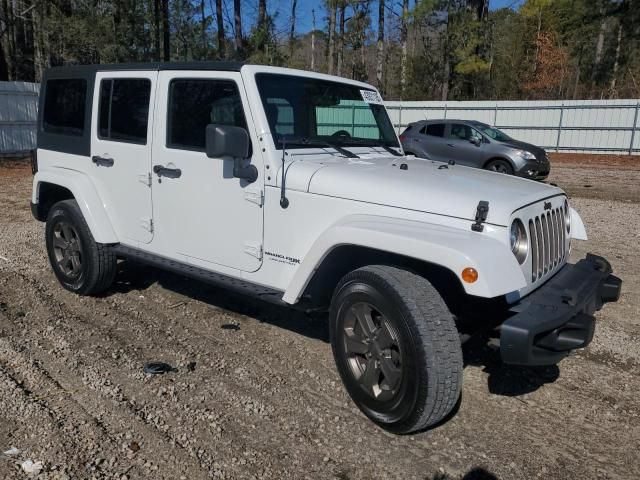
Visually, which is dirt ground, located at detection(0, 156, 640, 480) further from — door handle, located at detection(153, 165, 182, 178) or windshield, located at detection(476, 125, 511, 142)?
windshield, located at detection(476, 125, 511, 142)

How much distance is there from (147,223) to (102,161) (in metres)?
0.75

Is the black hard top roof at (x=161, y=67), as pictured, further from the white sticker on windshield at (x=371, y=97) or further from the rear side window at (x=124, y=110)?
the white sticker on windshield at (x=371, y=97)

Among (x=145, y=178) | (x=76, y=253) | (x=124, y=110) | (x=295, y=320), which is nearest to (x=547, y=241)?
(x=295, y=320)

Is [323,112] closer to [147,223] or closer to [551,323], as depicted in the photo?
[147,223]

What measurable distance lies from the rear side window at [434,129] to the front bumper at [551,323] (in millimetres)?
12463

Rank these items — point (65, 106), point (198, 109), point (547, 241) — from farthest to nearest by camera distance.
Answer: point (65, 106) → point (198, 109) → point (547, 241)

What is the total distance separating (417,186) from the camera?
3.33 meters

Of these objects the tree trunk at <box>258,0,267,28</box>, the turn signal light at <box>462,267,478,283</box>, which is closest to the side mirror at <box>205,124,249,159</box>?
the turn signal light at <box>462,267,478,283</box>

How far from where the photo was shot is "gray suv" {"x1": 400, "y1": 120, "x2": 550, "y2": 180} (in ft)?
48.2

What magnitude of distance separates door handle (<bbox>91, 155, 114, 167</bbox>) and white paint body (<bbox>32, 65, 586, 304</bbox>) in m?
0.04

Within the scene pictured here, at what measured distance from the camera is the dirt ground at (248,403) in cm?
297

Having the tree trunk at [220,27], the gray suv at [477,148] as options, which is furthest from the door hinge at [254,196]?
the tree trunk at [220,27]

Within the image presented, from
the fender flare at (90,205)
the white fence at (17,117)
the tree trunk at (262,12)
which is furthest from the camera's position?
the tree trunk at (262,12)

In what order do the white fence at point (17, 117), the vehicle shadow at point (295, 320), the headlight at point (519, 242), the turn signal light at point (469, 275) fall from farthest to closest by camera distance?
the white fence at point (17, 117)
the vehicle shadow at point (295, 320)
the headlight at point (519, 242)
the turn signal light at point (469, 275)
